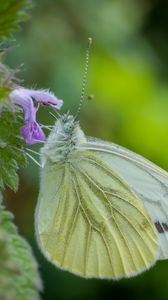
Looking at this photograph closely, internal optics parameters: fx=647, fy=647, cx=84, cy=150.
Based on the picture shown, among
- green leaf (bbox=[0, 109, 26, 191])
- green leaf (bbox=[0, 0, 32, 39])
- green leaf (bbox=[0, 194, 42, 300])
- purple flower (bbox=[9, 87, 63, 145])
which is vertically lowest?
green leaf (bbox=[0, 194, 42, 300])

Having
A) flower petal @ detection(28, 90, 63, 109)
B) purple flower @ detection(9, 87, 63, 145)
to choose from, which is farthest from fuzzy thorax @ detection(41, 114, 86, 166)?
purple flower @ detection(9, 87, 63, 145)

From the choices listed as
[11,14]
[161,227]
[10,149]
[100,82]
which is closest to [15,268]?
[10,149]

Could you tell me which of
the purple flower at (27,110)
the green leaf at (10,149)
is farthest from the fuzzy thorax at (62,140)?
the green leaf at (10,149)

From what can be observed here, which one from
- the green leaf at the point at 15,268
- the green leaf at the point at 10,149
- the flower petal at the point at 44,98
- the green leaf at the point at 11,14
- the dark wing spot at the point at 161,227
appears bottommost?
the green leaf at the point at 15,268

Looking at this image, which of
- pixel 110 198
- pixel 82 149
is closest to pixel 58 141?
pixel 82 149

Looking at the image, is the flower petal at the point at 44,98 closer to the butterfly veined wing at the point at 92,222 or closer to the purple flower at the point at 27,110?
the purple flower at the point at 27,110

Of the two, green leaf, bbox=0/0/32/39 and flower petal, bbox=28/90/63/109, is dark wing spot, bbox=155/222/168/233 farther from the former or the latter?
green leaf, bbox=0/0/32/39

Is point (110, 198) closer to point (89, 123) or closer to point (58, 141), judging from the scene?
point (58, 141)
